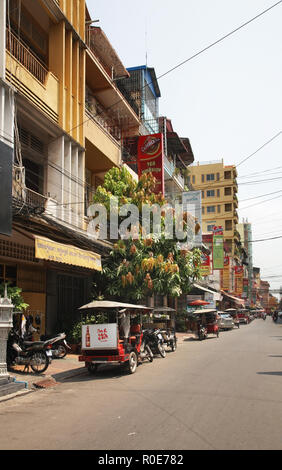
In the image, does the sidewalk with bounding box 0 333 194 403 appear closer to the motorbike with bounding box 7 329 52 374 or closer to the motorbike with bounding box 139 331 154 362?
the motorbike with bounding box 7 329 52 374

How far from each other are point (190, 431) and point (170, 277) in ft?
39.6

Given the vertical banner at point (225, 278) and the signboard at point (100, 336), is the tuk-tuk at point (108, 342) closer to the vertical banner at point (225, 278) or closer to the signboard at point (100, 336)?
the signboard at point (100, 336)

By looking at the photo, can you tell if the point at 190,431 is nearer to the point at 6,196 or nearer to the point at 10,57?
the point at 6,196

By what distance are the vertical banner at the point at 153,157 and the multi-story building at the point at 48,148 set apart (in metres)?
3.02

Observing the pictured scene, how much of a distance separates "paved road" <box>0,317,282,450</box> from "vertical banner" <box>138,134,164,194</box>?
12887 mm

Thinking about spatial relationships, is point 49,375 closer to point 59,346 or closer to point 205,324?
point 59,346

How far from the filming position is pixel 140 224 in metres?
18.9

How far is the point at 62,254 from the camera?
13336 mm

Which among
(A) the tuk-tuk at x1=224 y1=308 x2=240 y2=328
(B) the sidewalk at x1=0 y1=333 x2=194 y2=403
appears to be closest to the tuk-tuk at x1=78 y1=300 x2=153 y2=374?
(B) the sidewalk at x1=0 y1=333 x2=194 y2=403

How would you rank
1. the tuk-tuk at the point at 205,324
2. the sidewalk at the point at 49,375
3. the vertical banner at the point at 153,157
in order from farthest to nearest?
1. the tuk-tuk at the point at 205,324
2. the vertical banner at the point at 153,157
3. the sidewalk at the point at 49,375

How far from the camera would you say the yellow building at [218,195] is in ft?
264

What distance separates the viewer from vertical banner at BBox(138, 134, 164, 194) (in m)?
23.2

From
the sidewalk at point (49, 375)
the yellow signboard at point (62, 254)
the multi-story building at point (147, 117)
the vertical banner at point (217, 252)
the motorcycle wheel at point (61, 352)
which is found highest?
the multi-story building at point (147, 117)

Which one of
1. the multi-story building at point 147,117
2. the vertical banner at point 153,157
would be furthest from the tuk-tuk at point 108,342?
the multi-story building at point 147,117
